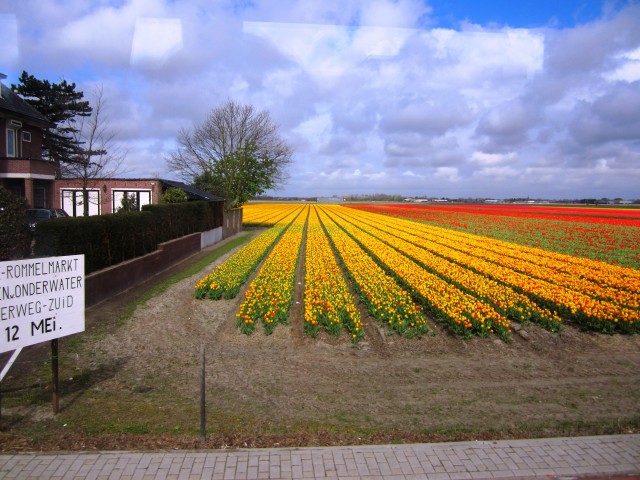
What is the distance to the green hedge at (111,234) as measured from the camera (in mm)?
10633

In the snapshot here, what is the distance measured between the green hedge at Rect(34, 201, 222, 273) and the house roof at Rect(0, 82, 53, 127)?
11672mm

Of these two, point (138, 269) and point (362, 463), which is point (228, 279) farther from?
point (362, 463)

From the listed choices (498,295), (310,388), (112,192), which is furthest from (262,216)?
(310,388)

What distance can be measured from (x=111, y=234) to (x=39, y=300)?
8665mm

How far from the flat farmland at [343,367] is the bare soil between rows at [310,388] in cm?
3

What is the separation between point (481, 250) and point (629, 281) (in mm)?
7664

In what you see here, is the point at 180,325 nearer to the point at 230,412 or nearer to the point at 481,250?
the point at 230,412

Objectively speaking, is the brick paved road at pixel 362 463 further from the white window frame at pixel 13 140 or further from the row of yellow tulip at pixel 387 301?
the white window frame at pixel 13 140

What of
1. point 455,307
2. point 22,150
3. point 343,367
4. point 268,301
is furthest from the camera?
point 22,150

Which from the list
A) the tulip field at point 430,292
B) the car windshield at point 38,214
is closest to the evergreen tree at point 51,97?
the car windshield at point 38,214

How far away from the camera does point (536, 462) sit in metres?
4.38

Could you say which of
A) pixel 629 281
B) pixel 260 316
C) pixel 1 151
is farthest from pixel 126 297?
pixel 1 151

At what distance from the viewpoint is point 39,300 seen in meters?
5.29

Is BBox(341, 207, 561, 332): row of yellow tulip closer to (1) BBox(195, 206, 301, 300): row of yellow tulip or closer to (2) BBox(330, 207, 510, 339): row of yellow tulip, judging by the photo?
(2) BBox(330, 207, 510, 339): row of yellow tulip
